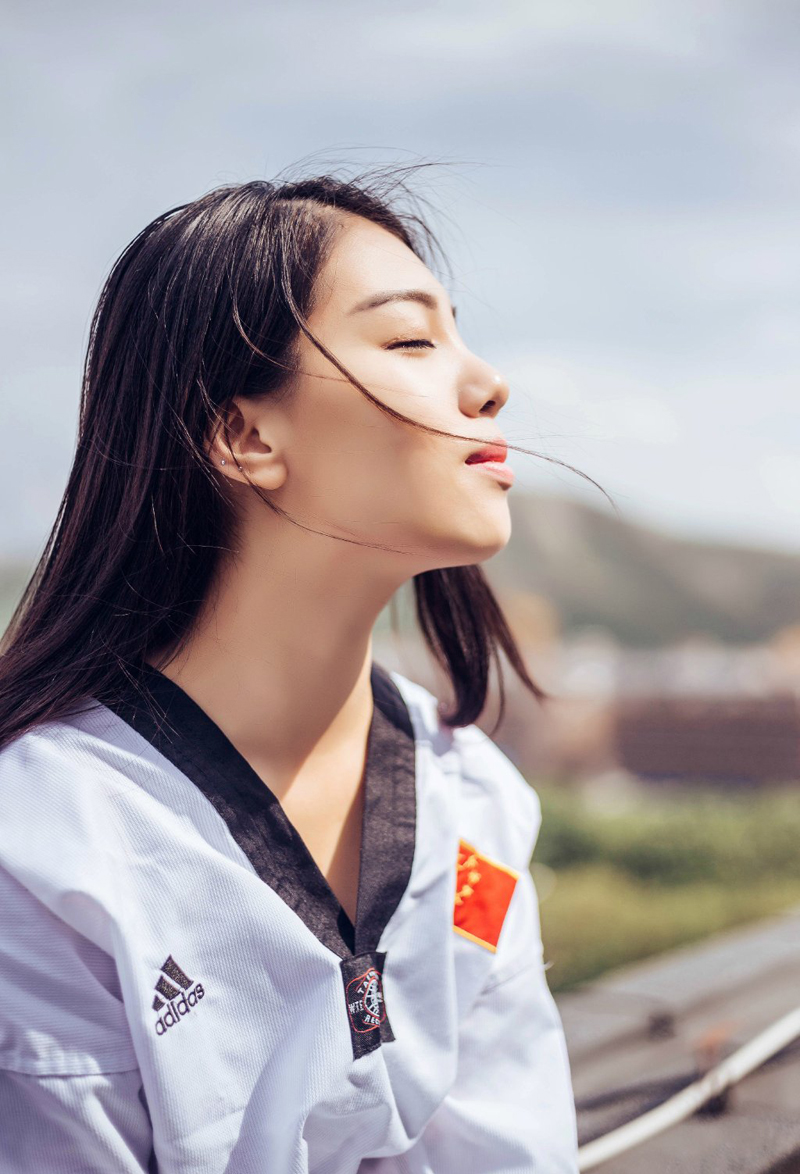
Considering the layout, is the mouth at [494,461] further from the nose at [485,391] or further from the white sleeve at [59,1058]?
the white sleeve at [59,1058]

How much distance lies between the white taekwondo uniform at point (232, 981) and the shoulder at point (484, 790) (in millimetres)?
55

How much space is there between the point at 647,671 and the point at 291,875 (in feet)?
36.3

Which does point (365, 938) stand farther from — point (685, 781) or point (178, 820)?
point (685, 781)

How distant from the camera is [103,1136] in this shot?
0.94 m

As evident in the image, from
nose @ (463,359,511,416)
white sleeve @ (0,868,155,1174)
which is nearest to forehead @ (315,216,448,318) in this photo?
nose @ (463,359,511,416)

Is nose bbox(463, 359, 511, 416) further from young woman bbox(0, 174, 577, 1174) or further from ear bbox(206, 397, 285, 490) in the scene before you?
ear bbox(206, 397, 285, 490)

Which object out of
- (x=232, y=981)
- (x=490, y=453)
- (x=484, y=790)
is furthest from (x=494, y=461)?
(x=232, y=981)

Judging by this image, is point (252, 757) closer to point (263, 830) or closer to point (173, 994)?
point (263, 830)

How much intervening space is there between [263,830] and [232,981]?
17 cm

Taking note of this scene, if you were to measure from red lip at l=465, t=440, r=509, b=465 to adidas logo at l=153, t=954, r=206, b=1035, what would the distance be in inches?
24.2

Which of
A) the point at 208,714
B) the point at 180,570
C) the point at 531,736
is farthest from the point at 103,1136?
the point at 531,736

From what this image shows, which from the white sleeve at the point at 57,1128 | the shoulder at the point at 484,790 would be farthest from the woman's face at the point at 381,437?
the white sleeve at the point at 57,1128

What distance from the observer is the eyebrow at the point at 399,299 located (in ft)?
3.81

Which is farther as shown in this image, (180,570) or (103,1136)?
(180,570)
